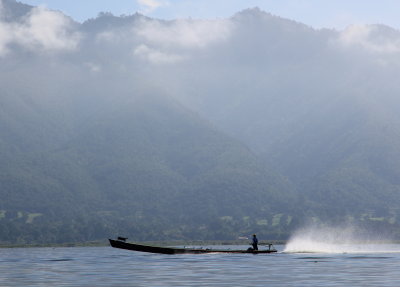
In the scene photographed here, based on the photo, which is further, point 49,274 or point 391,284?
point 49,274

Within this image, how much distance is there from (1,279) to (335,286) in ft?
104

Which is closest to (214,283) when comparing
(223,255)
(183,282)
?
(183,282)

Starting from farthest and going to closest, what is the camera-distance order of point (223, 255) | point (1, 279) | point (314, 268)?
point (223, 255)
point (314, 268)
point (1, 279)

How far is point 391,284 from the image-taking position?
2525 inches

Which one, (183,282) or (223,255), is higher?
(223,255)

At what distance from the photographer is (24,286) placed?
65.1 m

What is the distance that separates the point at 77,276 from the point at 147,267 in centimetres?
1536

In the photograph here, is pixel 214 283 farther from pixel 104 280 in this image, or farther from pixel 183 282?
pixel 104 280

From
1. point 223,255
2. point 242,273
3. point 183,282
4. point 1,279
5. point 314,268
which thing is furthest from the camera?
point 223,255

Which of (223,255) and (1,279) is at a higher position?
(223,255)

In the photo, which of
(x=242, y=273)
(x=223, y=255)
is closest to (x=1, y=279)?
(x=242, y=273)

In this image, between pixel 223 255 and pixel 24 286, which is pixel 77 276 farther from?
pixel 223 255

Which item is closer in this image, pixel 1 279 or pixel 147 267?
pixel 1 279

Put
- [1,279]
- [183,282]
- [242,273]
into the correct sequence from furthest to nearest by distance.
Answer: [242,273] → [1,279] → [183,282]
